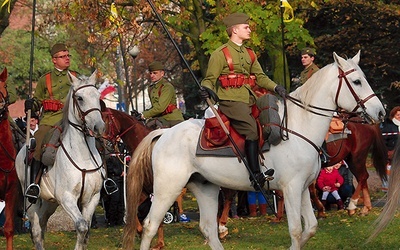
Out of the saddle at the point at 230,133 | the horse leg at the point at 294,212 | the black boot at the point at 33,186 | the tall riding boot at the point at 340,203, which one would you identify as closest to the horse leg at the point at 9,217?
the black boot at the point at 33,186

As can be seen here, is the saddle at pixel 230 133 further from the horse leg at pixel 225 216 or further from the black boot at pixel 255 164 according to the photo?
the horse leg at pixel 225 216

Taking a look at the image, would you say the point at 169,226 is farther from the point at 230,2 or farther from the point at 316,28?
Result: the point at 316,28

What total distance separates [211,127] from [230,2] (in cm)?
1294

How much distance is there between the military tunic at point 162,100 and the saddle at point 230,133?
4.43m

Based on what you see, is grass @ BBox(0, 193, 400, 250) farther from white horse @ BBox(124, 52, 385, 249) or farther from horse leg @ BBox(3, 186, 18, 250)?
white horse @ BBox(124, 52, 385, 249)

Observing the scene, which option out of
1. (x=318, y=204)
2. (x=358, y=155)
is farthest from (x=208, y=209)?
(x=358, y=155)

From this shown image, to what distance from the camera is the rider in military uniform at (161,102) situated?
17.1 metres

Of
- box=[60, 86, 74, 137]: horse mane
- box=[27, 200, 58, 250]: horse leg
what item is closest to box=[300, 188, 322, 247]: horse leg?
box=[60, 86, 74, 137]: horse mane

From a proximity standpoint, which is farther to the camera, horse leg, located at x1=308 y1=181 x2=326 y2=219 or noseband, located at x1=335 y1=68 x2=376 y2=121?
horse leg, located at x1=308 y1=181 x2=326 y2=219

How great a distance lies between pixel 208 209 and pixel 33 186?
2775mm

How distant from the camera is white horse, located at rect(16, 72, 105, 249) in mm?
13180

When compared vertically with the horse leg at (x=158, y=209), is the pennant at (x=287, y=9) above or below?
above

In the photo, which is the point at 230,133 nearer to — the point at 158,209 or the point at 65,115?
the point at 158,209

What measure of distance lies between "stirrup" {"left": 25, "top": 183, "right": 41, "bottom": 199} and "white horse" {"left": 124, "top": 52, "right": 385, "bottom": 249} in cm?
163
